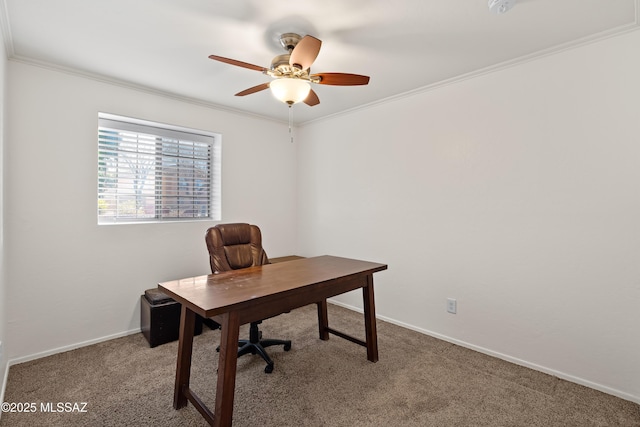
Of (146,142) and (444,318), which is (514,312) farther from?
(146,142)

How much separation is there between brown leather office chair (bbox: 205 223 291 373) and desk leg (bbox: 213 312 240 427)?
78 cm

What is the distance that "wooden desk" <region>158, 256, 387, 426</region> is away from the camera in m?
1.51

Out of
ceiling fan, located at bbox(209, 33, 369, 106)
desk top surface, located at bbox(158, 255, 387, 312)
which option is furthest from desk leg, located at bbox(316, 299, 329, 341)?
ceiling fan, located at bbox(209, 33, 369, 106)

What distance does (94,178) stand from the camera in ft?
8.84

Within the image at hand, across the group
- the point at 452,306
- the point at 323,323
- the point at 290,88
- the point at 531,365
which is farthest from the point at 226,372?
the point at 531,365

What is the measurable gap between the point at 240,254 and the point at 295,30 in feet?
5.69

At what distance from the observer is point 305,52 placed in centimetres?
168

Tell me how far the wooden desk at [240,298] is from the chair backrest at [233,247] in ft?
1.12

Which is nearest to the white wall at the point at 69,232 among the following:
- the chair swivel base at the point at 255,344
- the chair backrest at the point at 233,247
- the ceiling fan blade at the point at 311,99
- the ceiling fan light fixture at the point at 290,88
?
the chair backrest at the point at 233,247

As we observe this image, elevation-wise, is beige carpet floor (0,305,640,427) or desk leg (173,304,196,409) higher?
desk leg (173,304,196,409)

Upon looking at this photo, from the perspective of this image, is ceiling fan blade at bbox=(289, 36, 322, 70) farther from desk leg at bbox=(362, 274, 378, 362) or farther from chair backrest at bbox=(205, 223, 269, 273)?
desk leg at bbox=(362, 274, 378, 362)

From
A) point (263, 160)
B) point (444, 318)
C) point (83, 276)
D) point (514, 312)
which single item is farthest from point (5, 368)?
point (514, 312)

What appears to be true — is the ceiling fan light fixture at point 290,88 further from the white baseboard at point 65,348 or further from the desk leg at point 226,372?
the white baseboard at point 65,348

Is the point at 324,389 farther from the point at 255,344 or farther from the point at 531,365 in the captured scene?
the point at 531,365
